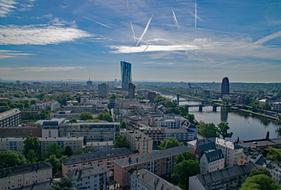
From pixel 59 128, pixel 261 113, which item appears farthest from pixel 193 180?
pixel 261 113

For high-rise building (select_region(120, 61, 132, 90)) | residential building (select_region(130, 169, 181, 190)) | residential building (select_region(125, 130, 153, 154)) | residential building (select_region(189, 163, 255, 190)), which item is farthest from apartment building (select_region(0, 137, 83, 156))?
high-rise building (select_region(120, 61, 132, 90))

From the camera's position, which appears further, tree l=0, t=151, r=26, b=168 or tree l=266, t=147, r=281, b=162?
tree l=266, t=147, r=281, b=162

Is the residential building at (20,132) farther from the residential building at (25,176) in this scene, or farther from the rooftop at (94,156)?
the residential building at (25,176)

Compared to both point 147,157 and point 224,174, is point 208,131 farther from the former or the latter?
point 224,174

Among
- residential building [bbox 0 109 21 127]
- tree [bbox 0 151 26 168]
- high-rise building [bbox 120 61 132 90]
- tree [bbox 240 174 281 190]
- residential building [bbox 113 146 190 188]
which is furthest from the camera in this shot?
high-rise building [bbox 120 61 132 90]

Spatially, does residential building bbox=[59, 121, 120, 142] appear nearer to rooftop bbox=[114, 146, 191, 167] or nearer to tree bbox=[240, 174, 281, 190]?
rooftop bbox=[114, 146, 191, 167]

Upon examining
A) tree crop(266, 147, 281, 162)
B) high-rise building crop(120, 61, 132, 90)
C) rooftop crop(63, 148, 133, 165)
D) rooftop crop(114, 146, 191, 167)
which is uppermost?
high-rise building crop(120, 61, 132, 90)

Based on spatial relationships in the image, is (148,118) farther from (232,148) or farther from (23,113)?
(23,113)

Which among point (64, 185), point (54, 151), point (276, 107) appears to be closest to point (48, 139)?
point (54, 151)
